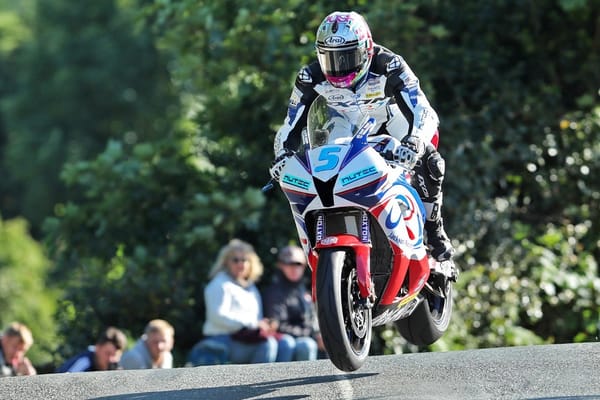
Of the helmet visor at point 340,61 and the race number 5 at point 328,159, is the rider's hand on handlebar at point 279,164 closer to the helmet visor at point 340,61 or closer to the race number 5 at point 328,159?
the race number 5 at point 328,159

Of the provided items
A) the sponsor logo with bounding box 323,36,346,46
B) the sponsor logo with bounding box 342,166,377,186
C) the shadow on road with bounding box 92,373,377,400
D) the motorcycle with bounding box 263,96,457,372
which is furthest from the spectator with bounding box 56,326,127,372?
the sponsor logo with bounding box 323,36,346,46

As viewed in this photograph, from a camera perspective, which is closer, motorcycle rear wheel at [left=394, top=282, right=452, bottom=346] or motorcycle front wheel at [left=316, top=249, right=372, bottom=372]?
motorcycle front wheel at [left=316, top=249, right=372, bottom=372]

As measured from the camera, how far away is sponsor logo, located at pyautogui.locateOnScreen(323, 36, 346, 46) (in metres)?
7.64

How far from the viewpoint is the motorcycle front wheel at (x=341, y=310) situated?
7.08 metres

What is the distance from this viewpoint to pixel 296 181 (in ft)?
24.6

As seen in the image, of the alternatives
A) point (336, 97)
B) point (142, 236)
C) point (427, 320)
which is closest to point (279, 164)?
point (336, 97)

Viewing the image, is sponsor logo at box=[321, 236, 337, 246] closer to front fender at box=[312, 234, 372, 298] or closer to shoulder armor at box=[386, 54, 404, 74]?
front fender at box=[312, 234, 372, 298]

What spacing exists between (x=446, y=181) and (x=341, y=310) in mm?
6300

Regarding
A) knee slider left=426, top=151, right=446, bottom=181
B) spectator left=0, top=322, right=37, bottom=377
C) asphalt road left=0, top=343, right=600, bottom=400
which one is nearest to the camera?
asphalt road left=0, top=343, right=600, bottom=400

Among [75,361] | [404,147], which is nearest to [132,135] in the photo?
[75,361]

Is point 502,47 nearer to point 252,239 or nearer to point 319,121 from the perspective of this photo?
point 252,239

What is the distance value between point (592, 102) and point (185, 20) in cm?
439

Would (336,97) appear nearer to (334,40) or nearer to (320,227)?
(334,40)

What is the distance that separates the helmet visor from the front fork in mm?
867
